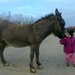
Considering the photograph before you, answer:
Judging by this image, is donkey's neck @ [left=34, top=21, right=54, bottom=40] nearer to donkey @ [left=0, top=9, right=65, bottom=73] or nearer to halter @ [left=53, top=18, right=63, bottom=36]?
donkey @ [left=0, top=9, right=65, bottom=73]

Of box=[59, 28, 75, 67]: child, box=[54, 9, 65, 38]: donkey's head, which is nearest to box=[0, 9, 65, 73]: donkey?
box=[54, 9, 65, 38]: donkey's head

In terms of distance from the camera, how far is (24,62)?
978 cm

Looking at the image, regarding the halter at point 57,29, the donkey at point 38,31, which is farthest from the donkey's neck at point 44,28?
the halter at point 57,29

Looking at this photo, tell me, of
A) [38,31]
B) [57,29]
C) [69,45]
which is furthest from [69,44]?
[38,31]

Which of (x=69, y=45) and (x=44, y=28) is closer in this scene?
(x=44, y=28)

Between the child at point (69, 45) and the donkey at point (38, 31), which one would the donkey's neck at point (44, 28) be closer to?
the donkey at point (38, 31)

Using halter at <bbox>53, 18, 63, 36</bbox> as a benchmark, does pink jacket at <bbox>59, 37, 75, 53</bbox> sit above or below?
below

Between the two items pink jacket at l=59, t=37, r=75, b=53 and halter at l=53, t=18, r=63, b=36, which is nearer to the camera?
halter at l=53, t=18, r=63, b=36

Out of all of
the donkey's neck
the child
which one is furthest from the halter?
the child

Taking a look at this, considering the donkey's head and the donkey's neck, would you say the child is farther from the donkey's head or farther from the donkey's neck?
the donkey's neck

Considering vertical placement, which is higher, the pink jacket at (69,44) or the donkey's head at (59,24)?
the donkey's head at (59,24)

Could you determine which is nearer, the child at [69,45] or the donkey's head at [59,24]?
the donkey's head at [59,24]

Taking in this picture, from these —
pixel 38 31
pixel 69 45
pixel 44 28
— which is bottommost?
pixel 69 45

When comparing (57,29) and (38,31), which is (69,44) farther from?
(38,31)
